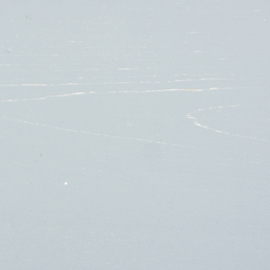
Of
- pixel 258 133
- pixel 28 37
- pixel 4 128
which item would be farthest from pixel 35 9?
pixel 258 133

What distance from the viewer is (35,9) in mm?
495

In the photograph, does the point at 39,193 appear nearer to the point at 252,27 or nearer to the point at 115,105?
the point at 115,105

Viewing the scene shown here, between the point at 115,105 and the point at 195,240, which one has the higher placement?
the point at 115,105

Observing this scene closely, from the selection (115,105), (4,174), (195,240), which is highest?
(115,105)

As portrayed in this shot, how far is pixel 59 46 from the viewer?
50 centimetres

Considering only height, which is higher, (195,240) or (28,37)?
(28,37)

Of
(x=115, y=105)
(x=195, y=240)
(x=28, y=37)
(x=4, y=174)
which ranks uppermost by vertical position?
(x=28, y=37)

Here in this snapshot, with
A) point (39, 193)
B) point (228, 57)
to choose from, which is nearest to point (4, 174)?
point (39, 193)

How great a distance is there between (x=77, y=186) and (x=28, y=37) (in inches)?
10.6

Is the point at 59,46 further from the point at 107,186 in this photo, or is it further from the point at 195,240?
the point at 195,240

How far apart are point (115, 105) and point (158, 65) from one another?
10 cm

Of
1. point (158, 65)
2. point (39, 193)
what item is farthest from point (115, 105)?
point (39, 193)

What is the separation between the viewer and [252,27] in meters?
0.51

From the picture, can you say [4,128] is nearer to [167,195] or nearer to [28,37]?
[28,37]
